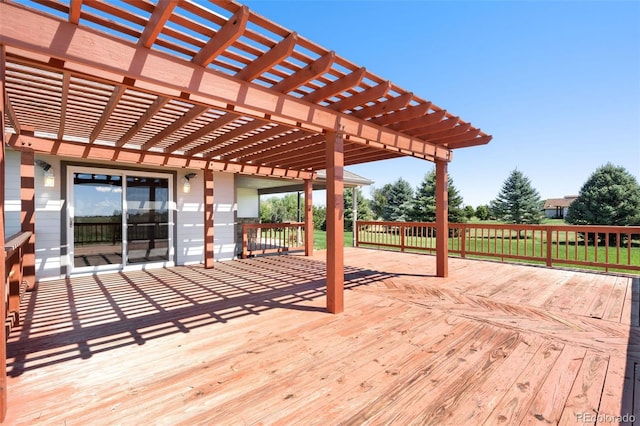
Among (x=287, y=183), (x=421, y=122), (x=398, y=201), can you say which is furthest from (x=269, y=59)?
(x=398, y=201)

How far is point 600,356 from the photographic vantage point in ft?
7.95

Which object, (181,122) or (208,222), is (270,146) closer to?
(181,122)

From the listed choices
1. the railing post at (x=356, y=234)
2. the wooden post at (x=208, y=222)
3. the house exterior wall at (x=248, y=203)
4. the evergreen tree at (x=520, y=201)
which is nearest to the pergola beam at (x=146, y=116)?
the wooden post at (x=208, y=222)

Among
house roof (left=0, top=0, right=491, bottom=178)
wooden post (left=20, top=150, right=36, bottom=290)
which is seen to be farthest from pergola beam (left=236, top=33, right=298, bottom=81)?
wooden post (left=20, top=150, right=36, bottom=290)

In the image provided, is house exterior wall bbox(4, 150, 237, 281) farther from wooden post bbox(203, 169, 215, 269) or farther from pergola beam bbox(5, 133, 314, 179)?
pergola beam bbox(5, 133, 314, 179)

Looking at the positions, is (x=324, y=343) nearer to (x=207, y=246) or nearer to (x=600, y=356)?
(x=600, y=356)

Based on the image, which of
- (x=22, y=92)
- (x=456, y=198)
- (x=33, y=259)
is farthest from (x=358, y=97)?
(x=456, y=198)

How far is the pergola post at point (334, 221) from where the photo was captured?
3525 millimetres

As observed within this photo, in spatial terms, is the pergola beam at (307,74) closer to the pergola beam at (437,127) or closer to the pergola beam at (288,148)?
the pergola beam at (288,148)

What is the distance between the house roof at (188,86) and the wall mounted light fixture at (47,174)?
546mm

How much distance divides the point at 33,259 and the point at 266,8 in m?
6.30

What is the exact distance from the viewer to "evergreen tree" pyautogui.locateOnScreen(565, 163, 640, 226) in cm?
1662

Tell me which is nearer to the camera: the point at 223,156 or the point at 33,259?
the point at 33,259

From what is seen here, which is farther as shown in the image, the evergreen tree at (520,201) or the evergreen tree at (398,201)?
the evergreen tree at (398,201)
